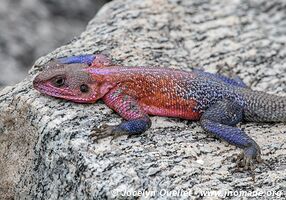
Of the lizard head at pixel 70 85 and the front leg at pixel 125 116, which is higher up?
the lizard head at pixel 70 85

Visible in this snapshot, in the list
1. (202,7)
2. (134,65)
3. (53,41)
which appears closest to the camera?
(134,65)

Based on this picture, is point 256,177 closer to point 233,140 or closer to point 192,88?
point 233,140

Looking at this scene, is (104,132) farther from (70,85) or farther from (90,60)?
(90,60)

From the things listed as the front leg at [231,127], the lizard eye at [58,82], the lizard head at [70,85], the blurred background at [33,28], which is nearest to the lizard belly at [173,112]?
the front leg at [231,127]

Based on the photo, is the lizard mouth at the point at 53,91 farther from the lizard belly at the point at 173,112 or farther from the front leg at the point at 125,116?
the lizard belly at the point at 173,112

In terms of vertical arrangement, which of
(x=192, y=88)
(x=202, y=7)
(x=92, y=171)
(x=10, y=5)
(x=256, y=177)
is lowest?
(x=256, y=177)

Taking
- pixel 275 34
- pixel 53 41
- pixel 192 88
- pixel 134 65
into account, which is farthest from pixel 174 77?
pixel 53 41

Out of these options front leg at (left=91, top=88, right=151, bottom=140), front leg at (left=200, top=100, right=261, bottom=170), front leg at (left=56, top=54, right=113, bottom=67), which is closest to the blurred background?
front leg at (left=56, top=54, right=113, bottom=67)
